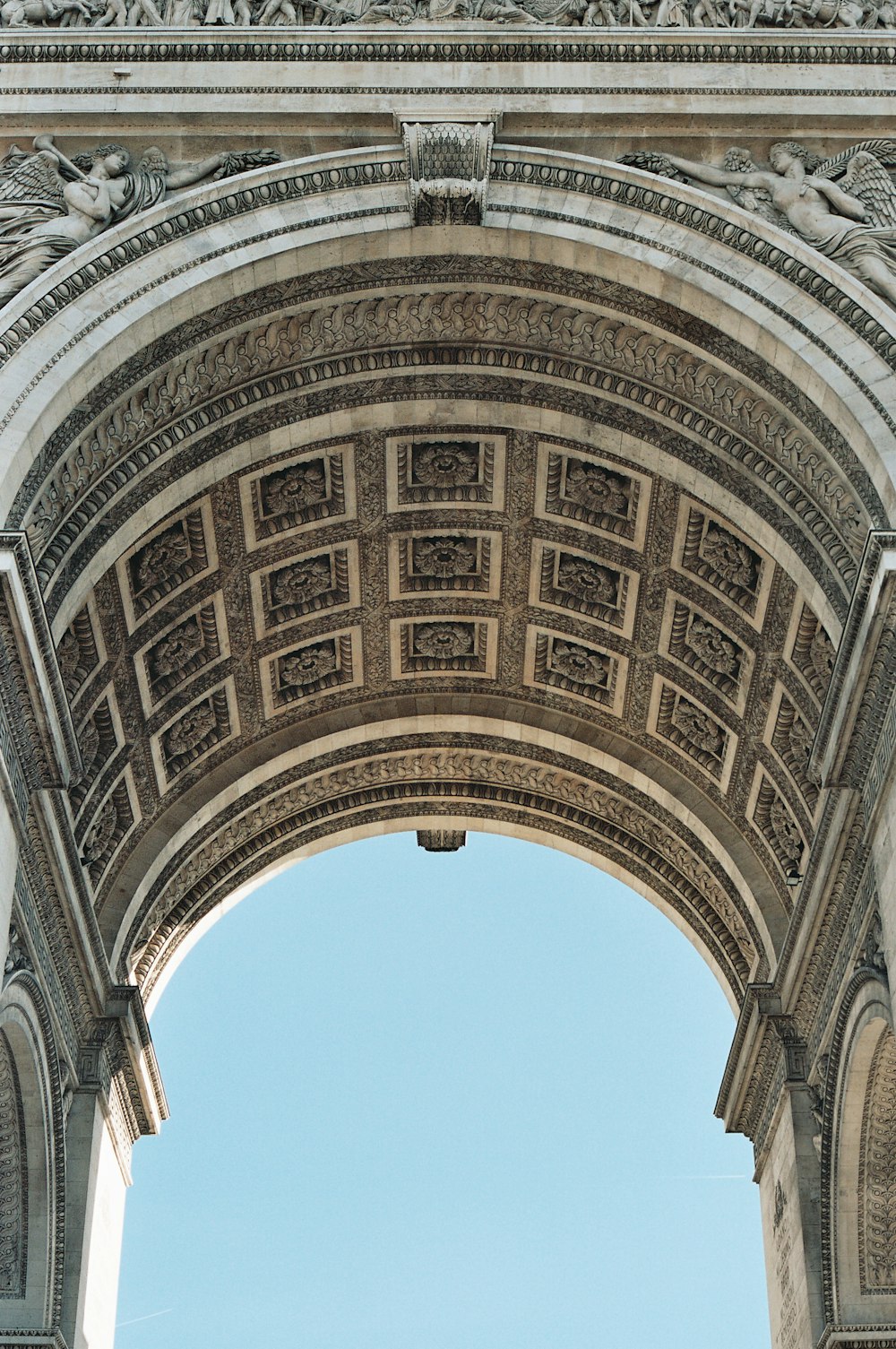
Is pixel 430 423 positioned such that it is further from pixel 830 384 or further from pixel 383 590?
pixel 830 384

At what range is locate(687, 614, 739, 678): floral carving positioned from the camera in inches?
961

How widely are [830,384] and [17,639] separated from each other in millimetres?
8735

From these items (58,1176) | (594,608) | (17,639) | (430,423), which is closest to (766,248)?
(430,423)

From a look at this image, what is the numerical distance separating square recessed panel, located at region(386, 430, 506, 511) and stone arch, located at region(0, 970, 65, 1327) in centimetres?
805

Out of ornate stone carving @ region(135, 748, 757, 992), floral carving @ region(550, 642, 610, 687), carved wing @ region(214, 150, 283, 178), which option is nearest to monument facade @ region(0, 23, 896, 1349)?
carved wing @ region(214, 150, 283, 178)

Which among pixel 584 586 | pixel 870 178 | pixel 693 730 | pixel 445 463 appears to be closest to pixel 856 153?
pixel 870 178

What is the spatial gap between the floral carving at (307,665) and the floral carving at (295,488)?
2.87 m

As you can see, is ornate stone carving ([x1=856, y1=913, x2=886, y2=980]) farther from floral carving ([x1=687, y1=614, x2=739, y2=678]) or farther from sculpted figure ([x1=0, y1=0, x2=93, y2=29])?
sculpted figure ([x1=0, y1=0, x2=93, y2=29])

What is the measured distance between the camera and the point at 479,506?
81.3 feet

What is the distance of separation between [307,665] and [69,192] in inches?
324

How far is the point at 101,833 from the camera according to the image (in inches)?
977

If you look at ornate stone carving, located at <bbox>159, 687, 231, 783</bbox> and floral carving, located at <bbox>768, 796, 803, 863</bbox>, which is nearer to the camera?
floral carving, located at <bbox>768, 796, 803, 863</bbox>

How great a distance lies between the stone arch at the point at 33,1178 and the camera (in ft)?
71.6

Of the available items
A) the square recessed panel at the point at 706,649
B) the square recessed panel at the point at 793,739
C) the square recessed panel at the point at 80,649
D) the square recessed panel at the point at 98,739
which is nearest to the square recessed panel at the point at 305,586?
the square recessed panel at the point at 98,739
